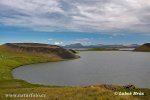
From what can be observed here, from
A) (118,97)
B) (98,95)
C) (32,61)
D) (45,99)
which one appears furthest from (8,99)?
(32,61)

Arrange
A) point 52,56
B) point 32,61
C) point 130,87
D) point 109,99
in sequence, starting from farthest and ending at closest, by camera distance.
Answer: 1. point 52,56
2. point 32,61
3. point 130,87
4. point 109,99

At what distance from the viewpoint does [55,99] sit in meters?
32.8

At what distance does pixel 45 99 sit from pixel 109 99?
8.88m

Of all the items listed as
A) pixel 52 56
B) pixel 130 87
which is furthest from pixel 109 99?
pixel 52 56

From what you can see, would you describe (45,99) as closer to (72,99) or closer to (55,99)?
(55,99)

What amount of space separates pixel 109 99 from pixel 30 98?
1145 cm

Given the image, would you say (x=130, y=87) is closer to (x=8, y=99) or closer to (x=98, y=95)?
(x=98, y=95)

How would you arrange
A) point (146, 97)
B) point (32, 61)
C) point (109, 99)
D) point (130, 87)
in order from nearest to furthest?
1. point (109, 99)
2. point (146, 97)
3. point (130, 87)
4. point (32, 61)

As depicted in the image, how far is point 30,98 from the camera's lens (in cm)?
3438

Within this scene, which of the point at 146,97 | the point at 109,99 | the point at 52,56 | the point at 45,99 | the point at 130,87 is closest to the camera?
the point at 109,99

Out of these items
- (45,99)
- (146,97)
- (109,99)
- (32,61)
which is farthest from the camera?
(32,61)

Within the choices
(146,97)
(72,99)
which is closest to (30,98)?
(72,99)

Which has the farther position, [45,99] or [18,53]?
[18,53]

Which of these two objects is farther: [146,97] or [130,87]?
[130,87]
